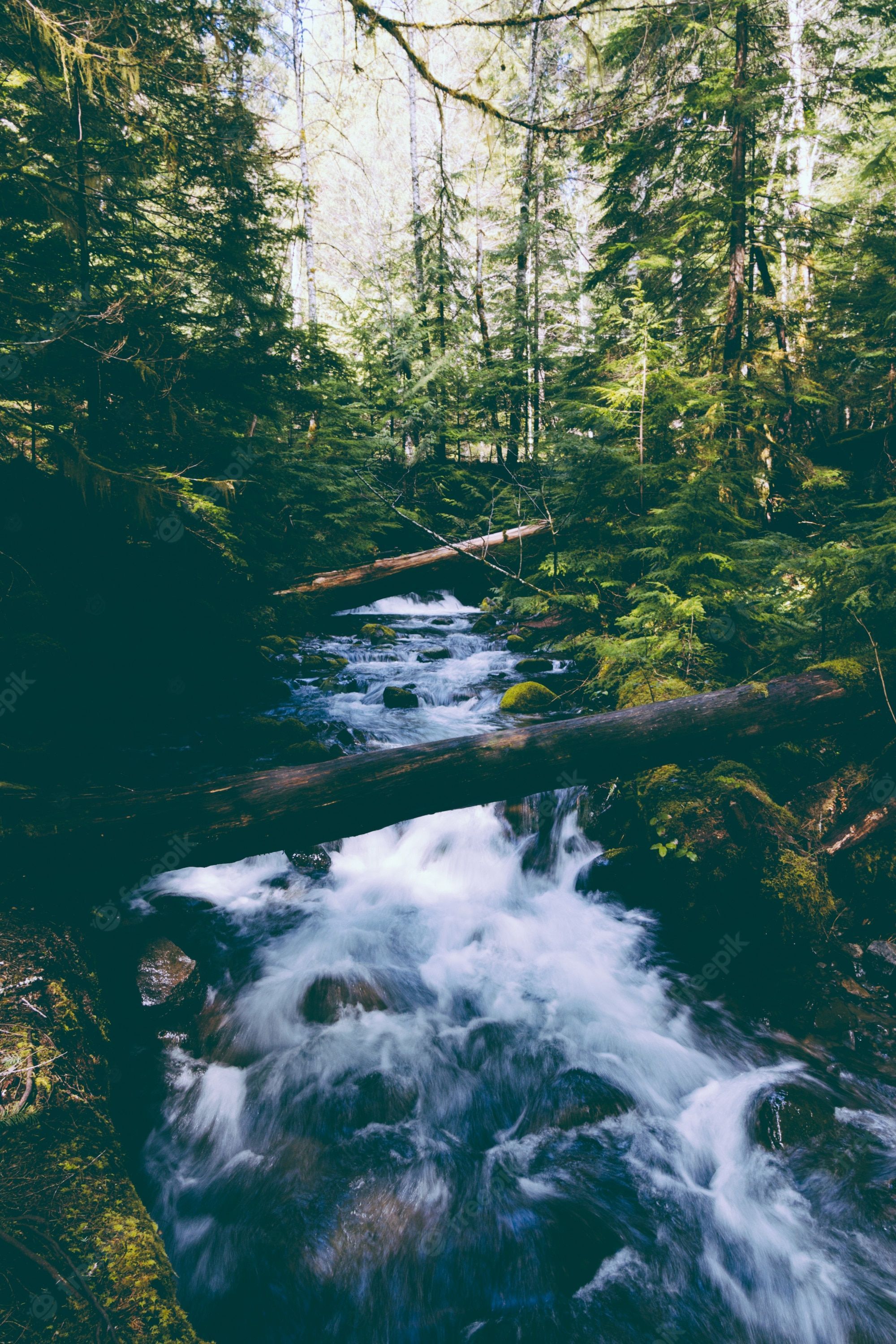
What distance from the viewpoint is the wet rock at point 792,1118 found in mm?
3066

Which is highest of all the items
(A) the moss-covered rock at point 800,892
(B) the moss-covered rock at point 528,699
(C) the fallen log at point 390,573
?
(C) the fallen log at point 390,573

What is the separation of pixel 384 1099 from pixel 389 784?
6.51ft

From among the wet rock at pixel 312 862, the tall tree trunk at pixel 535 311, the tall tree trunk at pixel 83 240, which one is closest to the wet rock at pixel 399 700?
the wet rock at pixel 312 862

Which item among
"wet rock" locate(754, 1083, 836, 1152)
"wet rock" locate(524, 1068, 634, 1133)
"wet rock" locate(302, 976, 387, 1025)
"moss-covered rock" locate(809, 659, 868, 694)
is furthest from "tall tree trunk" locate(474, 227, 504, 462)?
"wet rock" locate(754, 1083, 836, 1152)

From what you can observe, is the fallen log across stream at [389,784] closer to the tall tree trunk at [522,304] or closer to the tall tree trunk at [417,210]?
the tall tree trunk at [522,304]

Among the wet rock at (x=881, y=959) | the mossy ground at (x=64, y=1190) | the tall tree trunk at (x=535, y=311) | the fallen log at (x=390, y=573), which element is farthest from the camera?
the tall tree trunk at (x=535, y=311)

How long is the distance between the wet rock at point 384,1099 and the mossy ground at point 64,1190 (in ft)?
5.24

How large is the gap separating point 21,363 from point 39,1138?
16.4 feet

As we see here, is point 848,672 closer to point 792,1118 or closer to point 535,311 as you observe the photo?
point 792,1118

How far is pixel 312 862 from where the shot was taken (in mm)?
5438

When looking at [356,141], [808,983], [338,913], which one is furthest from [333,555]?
[356,141]

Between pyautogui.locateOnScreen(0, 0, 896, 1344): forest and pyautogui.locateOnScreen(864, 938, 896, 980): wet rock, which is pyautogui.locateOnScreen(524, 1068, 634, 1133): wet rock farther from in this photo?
pyautogui.locateOnScreen(864, 938, 896, 980): wet rock

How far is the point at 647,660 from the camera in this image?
5543mm

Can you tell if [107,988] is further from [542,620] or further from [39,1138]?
[542,620]
